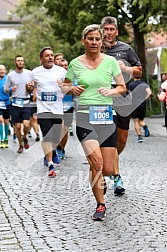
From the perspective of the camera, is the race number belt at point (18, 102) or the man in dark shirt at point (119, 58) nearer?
the man in dark shirt at point (119, 58)

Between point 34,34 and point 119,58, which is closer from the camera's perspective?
point 119,58

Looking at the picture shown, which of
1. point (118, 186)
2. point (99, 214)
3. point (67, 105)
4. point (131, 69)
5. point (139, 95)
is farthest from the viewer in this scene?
point (139, 95)

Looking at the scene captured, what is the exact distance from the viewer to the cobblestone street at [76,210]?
5.71 metres

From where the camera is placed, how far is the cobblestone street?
571cm

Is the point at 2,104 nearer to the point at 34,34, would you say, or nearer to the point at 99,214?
the point at 99,214

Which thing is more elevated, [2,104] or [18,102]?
[18,102]

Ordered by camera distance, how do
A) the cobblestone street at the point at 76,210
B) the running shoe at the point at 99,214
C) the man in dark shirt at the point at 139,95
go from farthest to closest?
the man in dark shirt at the point at 139,95
the running shoe at the point at 99,214
the cobblestone street at the point at 76,210

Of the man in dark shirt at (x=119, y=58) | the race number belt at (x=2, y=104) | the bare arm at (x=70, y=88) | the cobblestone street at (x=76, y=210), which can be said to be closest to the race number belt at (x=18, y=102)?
the race number belt at (x=2, y=104)

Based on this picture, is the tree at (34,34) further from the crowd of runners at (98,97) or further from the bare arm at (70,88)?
the bare arm at (70,88)

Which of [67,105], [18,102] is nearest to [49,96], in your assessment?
[67,105]

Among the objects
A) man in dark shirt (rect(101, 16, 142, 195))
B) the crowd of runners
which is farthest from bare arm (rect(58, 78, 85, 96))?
man in dark shirt (rect(101, 16, 142, 195))

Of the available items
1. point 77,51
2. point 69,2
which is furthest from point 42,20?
point 69,2

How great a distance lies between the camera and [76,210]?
7.18 m

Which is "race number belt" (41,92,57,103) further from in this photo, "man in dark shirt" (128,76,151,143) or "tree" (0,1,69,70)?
"tree" (0,1,69,70)
